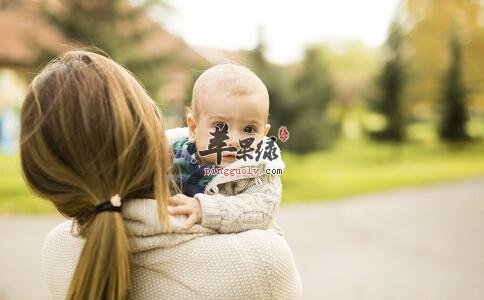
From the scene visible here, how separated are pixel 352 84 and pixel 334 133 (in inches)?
1073

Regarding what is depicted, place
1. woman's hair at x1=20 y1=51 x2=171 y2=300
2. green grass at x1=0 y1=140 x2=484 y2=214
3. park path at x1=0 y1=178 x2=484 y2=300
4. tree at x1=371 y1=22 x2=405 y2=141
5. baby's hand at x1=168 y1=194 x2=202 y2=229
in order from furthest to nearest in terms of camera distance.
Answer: tree at x1=371 y1=22 x2=405 y2=141, green grass at x1=0 y1=140 x2=484 y2=214, park path at x1=0 y1=178 x2=484 y2=300, baby's hand at x1=168 y1=194 x2=202 y2=229, woman's hair at x1=20 y1=51 x2=171 y2=300

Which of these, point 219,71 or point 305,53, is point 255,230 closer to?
point 219,71

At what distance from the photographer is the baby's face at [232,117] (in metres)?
1.64

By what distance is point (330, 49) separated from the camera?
55625 millimetres

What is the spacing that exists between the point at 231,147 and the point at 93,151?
0.48m

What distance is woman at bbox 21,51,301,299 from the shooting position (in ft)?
4.04

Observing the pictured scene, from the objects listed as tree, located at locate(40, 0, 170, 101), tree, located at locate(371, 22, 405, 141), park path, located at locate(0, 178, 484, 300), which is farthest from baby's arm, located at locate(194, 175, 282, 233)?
tree, located at locate(371, 22, 405, 141)

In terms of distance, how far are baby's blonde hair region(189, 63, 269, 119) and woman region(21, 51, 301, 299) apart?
0.35m

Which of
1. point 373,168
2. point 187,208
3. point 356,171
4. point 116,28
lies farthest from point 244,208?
point 373,168

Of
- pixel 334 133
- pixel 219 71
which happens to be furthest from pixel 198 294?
pixel 334 133

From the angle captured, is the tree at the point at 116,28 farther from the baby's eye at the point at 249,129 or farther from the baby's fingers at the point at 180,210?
the baby's fingers at the point at 180,210

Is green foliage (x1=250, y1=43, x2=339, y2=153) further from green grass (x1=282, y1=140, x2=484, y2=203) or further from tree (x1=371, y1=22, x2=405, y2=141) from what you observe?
tree (x1=371, y1=22, x2=405, y2=141)

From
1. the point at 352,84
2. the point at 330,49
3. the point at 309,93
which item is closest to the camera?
the point at 309,93

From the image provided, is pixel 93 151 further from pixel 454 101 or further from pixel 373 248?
pixel 454 101
